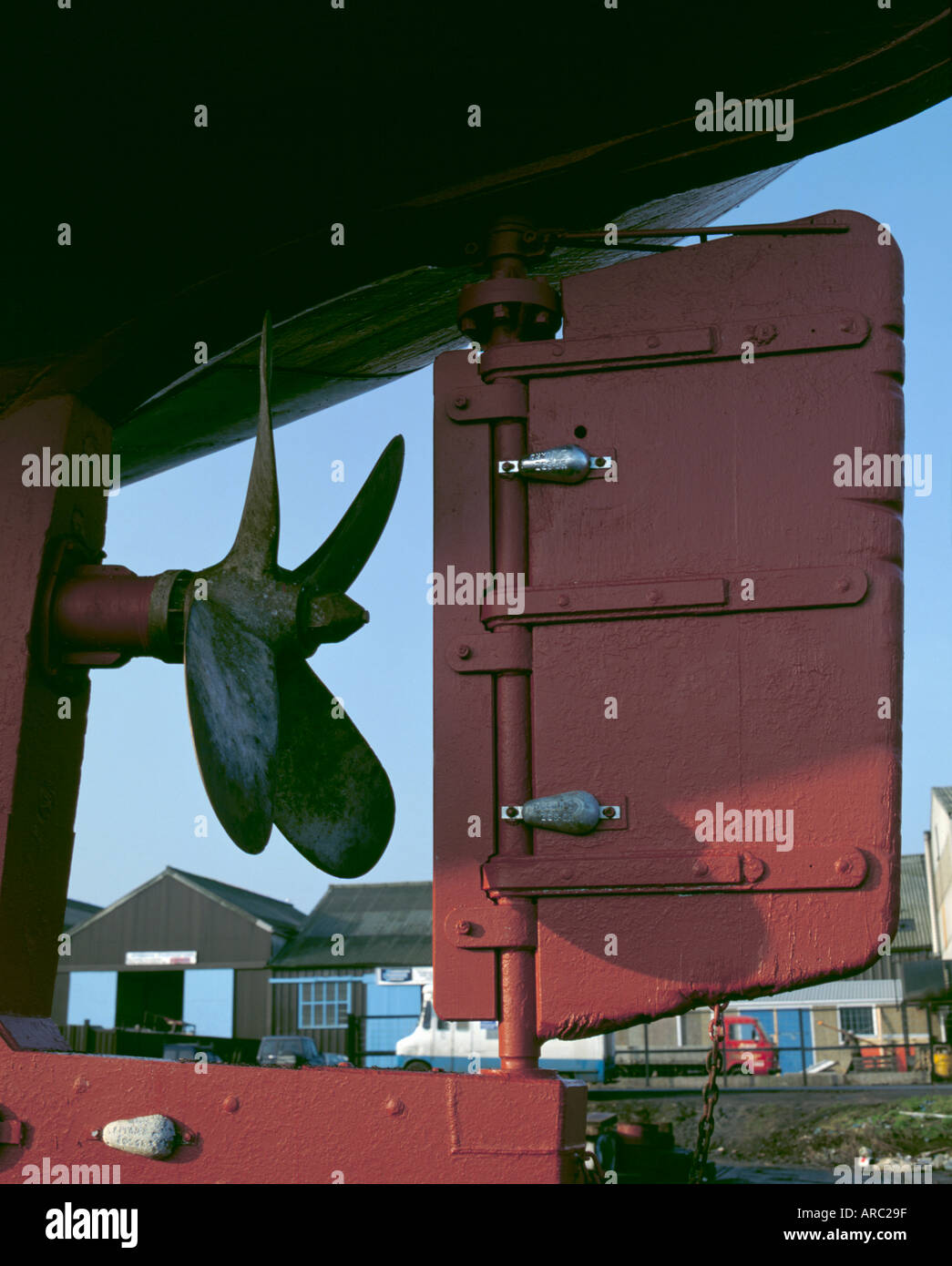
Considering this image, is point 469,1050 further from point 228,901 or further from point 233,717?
point 233,717

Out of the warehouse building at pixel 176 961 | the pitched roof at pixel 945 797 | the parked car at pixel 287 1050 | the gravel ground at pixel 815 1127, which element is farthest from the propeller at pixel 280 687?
the pitched roof at pixel 945 797

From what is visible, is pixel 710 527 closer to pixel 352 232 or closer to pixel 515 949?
pixel 515 949

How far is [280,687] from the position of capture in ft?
14.5

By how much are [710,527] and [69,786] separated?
2396 mm

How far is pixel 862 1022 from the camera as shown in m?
36.4

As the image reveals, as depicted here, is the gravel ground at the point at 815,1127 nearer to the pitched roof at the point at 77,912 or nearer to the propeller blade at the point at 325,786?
the propeller blade at the point at 325,786

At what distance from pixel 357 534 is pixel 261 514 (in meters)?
0.39

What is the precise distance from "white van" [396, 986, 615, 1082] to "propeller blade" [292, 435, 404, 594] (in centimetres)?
1870

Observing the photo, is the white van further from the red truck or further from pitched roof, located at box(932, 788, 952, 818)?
pitched roof, located at box(932, 788, 952, 818)

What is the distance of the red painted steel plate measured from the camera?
3475mm

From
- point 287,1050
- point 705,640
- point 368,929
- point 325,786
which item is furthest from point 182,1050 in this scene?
point 705,640
